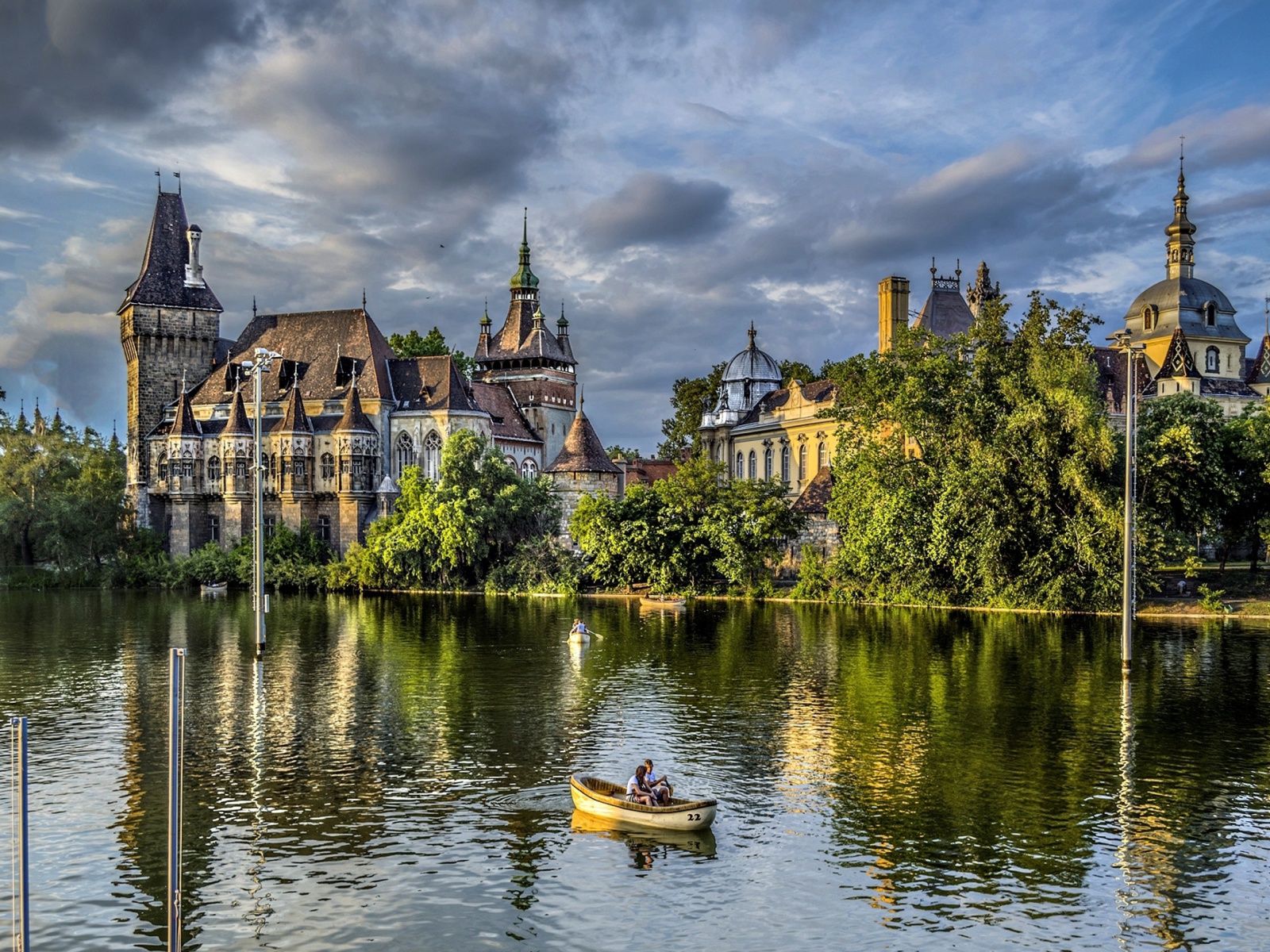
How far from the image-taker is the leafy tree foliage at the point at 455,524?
73.7 metres

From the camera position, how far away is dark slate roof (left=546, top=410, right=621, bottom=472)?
82.3 metres

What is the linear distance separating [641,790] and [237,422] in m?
72.8

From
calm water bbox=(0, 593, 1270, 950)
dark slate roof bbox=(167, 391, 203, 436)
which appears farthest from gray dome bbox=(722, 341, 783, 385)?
calm water bbox=(0, 593, 1270, 950)

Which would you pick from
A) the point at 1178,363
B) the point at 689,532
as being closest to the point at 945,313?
the point at 1178,363

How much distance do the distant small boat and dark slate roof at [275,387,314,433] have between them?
112 ft

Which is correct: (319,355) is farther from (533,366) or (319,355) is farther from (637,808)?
(637,808)

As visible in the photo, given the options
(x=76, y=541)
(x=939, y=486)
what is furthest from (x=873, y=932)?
(x=76, y=541)

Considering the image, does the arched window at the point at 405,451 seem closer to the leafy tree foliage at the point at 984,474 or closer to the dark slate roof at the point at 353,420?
the dark slate roof at the point at 353,420

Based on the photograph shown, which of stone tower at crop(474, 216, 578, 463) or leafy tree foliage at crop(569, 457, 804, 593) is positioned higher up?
stone tower at crop(474, 216, 578, 463)

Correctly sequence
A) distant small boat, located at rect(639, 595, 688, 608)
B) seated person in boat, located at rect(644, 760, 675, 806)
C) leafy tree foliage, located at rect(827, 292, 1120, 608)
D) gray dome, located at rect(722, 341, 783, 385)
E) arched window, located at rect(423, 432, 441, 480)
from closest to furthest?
seated person in boat, located at rect(644, 760, 675, 806) → leafy tree foliage, located at rect(827, 292, 1120, 608) → distant small boat, located at rect(639, 595, 688, 608) → arched window, located at rect(423, 432, 441, 480) → gray dome, located at rect(722, 341, 783, 385)

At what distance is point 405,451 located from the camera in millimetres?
90375

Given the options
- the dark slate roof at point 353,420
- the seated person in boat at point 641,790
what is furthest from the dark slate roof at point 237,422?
the seated person in boat at point 641,790

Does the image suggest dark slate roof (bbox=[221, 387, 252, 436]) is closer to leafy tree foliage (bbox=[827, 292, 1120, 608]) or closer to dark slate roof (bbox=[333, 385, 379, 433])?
dark slate roof (bbox=[333, 385, 379, 433])

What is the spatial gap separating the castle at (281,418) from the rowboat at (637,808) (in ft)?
196
